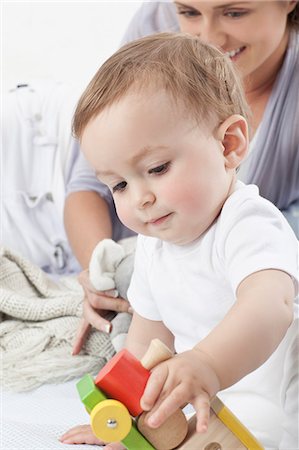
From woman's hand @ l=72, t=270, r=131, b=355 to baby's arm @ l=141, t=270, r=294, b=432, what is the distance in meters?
0.52

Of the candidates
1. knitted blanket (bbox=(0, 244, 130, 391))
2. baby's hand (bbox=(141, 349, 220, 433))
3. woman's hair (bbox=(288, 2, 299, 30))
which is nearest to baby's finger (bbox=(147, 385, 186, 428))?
baby's hand (bbox=(141, 349, 220, 433))

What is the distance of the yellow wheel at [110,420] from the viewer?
683 mm

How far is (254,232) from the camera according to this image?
33.1 inches

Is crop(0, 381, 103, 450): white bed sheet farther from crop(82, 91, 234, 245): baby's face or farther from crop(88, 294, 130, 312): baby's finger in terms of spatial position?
crop(82, 91, 234, 245): baby's face

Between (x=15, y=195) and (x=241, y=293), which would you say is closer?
(x=241, y=293)

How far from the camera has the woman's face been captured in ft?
4.64

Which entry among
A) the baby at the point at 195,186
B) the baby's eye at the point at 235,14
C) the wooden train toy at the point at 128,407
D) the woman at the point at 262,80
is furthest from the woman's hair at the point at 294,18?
the wooden train toy at the point at 128,407

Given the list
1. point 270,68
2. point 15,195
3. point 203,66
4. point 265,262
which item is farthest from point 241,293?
point 15,195

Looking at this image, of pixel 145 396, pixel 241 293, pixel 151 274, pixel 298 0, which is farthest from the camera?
pixel 298 0

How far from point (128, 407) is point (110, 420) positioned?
19 millimetres

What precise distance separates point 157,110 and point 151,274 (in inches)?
9.8

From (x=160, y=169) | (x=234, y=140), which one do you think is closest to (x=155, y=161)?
(x=160, y=169)

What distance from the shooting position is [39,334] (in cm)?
131

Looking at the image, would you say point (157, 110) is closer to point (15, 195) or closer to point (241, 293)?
point (241, 293)
